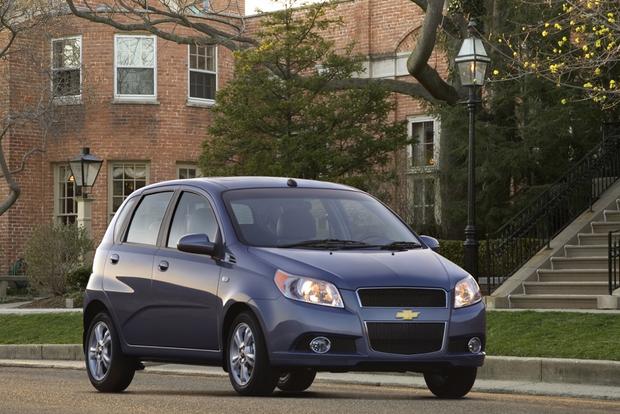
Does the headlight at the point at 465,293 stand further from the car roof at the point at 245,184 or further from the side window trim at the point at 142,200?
the side window trim at the point at 142,200

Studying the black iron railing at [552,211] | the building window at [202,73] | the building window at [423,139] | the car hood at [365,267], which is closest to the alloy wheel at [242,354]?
the car hood at [365,267]

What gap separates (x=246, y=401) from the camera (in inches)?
401

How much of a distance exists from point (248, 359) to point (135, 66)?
2907 cm

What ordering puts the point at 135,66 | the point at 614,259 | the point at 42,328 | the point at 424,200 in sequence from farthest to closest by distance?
the point at 135,66, the point at 424,200, the point at 42,328, the point at 614,259

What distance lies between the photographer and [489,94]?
27125 mm

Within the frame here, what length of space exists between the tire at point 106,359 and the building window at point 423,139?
21.9 meters

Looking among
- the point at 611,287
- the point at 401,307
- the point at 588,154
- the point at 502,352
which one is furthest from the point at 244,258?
the point at 588,154

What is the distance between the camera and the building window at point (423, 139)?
114 ft

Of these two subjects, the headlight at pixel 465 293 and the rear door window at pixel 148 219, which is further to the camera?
the rear door window at pixel 148 219

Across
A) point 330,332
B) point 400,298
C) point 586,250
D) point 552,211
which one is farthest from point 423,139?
point 330,332

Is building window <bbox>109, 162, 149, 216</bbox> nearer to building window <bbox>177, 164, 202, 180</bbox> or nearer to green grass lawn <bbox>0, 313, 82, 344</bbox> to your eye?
building window <bbox>177, 164, 202, 180</bbox>

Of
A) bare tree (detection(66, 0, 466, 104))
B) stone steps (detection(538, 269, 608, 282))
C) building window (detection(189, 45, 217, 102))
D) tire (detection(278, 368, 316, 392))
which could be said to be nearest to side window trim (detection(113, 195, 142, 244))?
tire (detection(278, 368, 316, 392))

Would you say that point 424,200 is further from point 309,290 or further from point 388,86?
point 309,290

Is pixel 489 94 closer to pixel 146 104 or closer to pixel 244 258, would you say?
pixel 146 104
